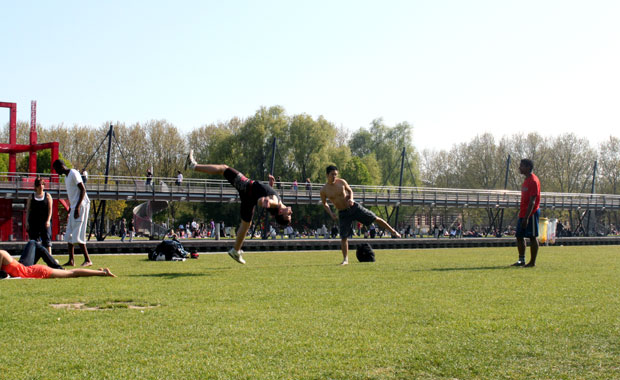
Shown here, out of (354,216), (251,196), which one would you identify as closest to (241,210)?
(251,196)

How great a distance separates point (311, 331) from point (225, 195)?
4178 cm

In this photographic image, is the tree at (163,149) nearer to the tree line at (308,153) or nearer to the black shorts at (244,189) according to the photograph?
the tree line at (308,153)

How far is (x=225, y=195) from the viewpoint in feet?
152

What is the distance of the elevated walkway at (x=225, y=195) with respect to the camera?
1519 inches

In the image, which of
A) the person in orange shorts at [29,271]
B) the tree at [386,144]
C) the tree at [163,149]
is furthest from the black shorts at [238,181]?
the tree at [386,144]

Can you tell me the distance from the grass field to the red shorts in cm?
68

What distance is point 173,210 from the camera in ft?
229

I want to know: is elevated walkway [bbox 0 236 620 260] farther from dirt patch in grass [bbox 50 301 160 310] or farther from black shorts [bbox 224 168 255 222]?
dirt patch in grass [bbox 50 301 160 310]

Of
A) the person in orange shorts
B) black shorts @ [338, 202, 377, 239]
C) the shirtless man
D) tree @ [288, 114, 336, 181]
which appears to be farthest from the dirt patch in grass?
tree @ [288, 114, 336, 181]

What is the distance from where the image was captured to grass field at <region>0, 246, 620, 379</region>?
3828mm

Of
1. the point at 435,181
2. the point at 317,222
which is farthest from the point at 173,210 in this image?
the point at 435,181

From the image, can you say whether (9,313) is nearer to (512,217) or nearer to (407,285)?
(407,285)

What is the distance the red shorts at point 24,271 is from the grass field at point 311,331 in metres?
0.68

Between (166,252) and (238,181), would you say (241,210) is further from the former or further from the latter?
(166,252)
